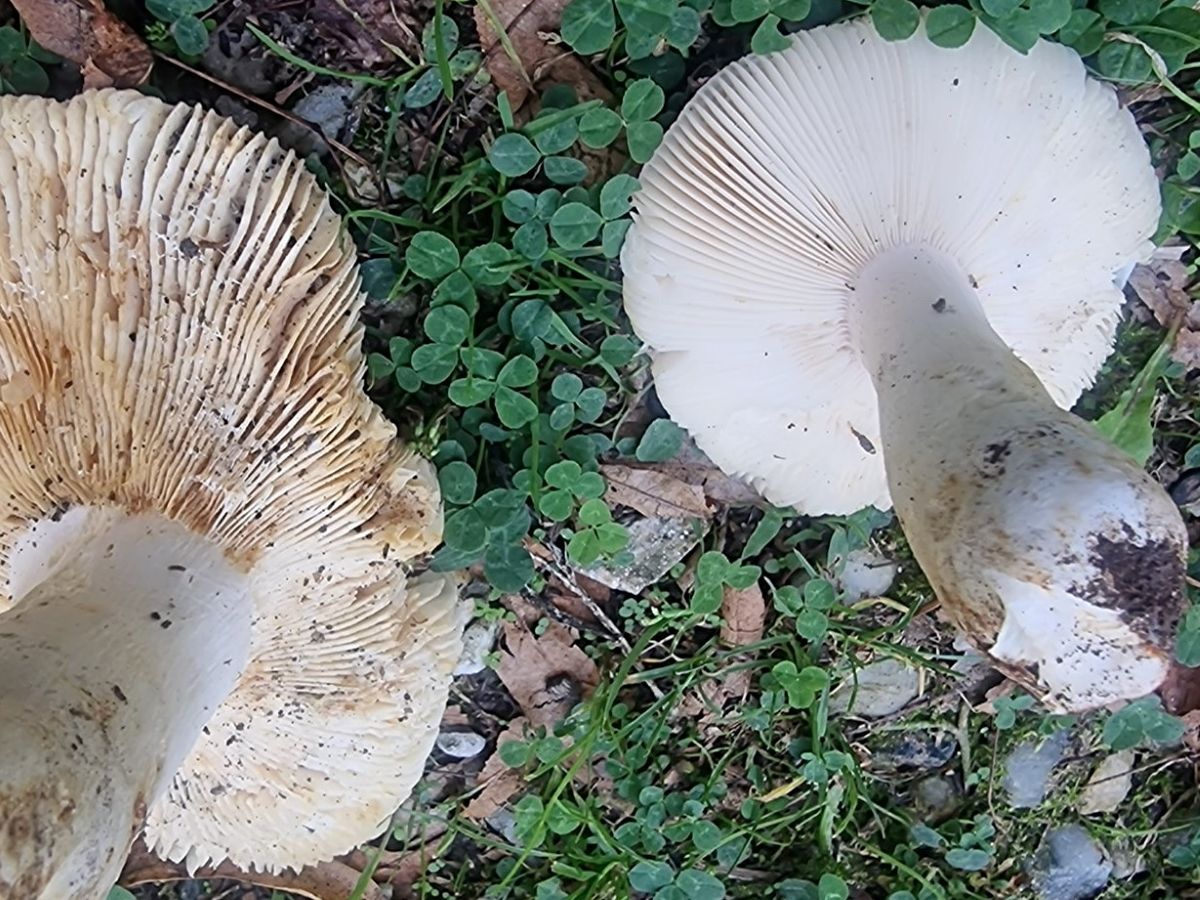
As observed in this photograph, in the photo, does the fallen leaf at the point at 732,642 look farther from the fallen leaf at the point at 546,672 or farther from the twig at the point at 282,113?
the twig at the point at 282,113

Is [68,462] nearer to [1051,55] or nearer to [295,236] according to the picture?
[295,236]

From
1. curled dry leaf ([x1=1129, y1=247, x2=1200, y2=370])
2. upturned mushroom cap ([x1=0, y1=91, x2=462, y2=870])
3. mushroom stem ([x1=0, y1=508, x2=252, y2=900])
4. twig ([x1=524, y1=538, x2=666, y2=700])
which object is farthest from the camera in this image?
twig ([x1=524, y1=538, x2=666, y2=700])

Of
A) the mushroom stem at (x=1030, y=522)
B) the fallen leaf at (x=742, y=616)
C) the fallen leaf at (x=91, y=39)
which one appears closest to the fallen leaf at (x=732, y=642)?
the fallen leaf at (x=742, y=616)

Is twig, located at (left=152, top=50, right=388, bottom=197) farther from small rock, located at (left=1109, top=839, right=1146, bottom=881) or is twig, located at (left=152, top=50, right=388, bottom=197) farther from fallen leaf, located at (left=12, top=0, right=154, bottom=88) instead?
small rock, located at (left=1109, top=839, right=1146, bottom=881)

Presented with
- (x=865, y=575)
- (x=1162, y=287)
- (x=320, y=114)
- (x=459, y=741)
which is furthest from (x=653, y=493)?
(x=1162, y=287)

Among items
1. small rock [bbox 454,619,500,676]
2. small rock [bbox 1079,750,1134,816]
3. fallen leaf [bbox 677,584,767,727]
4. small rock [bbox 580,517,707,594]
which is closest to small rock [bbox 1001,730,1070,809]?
small rock [bbox 1079,750,1134,816]

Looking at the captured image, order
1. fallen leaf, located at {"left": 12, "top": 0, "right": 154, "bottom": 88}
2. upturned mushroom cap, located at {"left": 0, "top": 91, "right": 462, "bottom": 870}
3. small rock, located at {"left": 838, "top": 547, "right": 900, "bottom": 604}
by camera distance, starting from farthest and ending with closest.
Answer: small rock, located at {"left": 838, "top": 547, "right": 900, "bottom": 604}, fallen leaf, located at {"left": 12, "top": 0, "right": 154, "bottom": 88}, upturned mushroom cap, located at {"left": 0, "top": 91, "right": 462, "bottom": 870}

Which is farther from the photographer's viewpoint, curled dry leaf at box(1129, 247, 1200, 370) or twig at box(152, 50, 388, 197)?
curled dry leaf at box(1129, 247, 1200, 370)

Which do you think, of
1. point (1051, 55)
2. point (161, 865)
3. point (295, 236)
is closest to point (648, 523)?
point (295, 236)
